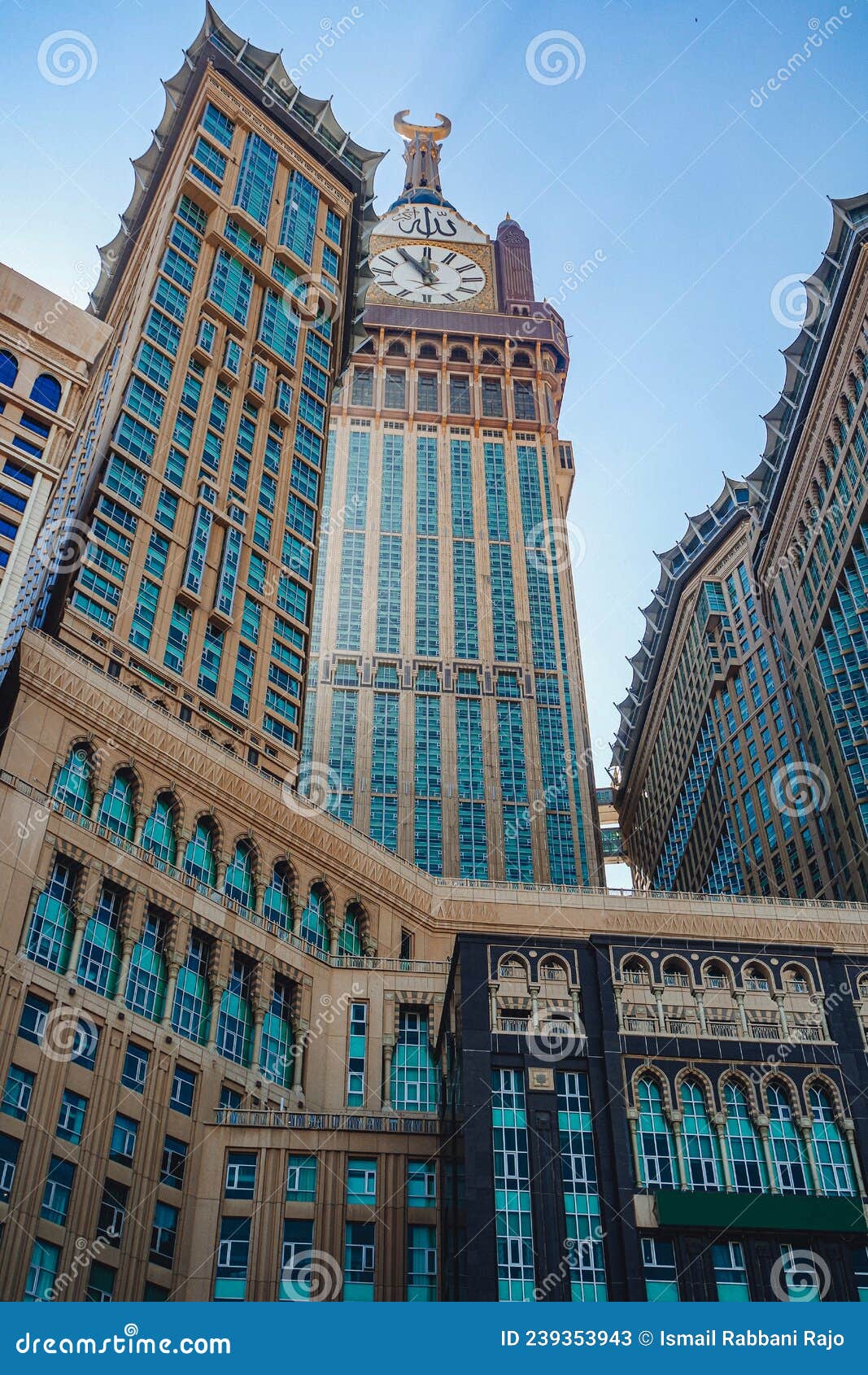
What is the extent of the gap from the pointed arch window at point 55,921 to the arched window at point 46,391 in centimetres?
2115

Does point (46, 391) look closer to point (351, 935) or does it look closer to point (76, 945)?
point (76, 945)

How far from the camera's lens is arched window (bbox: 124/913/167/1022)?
54781 millimetres

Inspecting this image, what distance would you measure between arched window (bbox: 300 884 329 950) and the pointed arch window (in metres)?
13.4

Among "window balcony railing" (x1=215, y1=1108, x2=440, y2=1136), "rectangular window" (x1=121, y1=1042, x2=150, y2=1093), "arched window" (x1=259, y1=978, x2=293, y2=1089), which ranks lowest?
"window balcony railing" (x1=215, y1=1108, x2=440, y2=1136)

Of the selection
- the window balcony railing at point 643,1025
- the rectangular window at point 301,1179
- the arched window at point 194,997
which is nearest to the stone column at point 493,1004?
the window balcony railing at point 643,1025

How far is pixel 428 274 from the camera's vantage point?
151 m

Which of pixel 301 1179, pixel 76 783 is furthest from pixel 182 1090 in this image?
pixel 76 783

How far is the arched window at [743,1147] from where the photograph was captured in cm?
4453

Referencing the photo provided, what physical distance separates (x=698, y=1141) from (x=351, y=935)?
84.6 ft

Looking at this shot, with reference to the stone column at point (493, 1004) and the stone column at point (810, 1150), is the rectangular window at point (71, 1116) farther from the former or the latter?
the stone column at point (810, 1150)

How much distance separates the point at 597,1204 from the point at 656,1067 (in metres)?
5.41

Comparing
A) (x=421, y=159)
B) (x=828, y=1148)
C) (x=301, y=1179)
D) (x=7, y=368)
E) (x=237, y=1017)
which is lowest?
(x=828, y=1148)

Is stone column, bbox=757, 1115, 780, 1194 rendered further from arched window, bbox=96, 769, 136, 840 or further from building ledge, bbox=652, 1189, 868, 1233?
arched window, bbox=96, 769, 136, 840

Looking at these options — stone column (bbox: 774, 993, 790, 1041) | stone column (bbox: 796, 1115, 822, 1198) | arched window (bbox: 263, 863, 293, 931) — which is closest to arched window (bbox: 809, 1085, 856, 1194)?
stone column (bbox: 796, 1115, 822, 1198)
